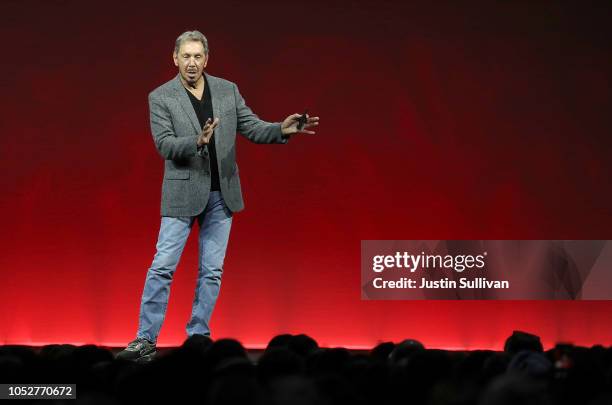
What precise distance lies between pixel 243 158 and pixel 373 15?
101 cm

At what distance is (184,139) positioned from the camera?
137 inches

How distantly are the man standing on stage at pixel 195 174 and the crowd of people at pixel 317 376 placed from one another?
3.25ft

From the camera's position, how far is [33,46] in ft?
15.8

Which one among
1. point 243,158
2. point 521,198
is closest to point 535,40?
point 521,198

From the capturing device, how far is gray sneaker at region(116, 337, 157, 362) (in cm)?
336

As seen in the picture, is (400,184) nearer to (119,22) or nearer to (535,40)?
(535,40)

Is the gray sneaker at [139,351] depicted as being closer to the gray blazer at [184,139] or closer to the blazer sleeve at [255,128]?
the gray blazer at [184,139]

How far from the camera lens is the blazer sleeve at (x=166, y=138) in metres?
3.46

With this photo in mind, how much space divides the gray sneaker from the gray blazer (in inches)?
20.2

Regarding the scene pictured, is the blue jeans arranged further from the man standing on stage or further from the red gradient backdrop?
the red gradient backdrop

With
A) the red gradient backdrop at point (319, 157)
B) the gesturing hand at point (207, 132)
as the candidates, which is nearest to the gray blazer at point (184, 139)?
the gesturing hand at point (207, 132)

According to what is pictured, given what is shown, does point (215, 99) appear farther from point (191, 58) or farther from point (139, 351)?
point (139, 351)

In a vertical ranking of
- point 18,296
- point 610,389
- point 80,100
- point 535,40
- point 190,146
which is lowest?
point 610,389

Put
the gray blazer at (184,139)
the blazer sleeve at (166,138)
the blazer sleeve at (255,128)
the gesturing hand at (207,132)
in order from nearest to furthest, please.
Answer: the gesturing hand at (207,132)
the blazer sleeve at (166,138)
the gray blazer at (184,139)
the blazer sleeve at (255,128)
